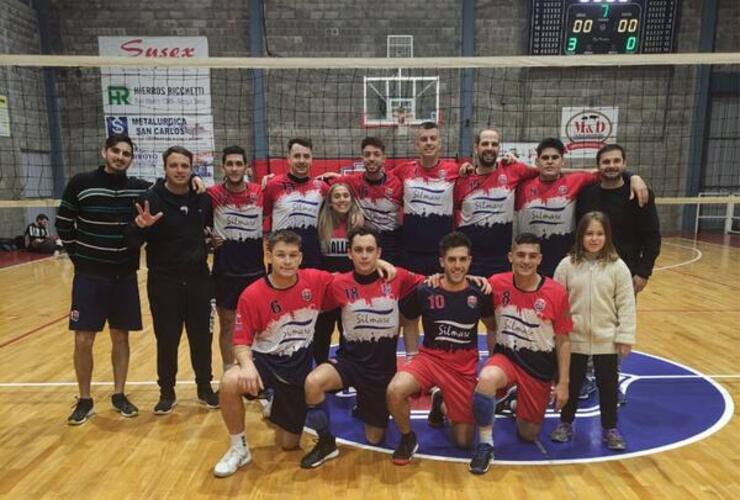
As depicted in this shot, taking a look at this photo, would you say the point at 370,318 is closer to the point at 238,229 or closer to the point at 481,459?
the point at 481,459

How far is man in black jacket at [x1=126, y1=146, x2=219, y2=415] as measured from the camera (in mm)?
3891

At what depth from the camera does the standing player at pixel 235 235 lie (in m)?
4.18

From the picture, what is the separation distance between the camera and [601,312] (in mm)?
3484

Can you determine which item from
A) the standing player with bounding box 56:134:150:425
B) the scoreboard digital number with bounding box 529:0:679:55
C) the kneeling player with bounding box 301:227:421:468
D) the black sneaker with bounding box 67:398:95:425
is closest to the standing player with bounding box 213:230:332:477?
the kneeling player with bounding box 301:227:421:468

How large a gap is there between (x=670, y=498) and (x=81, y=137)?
51.4ft

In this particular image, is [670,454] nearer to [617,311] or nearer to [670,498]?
[670,498]

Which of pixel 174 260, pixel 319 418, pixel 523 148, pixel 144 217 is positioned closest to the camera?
pixel 319 418

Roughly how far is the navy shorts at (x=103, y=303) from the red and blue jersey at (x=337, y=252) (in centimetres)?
144

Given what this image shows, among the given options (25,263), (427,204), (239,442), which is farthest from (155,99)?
(239,442)

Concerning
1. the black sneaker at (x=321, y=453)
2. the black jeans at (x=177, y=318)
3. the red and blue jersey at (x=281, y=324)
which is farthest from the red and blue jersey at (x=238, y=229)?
the black sneaker at (x=321, y=453)

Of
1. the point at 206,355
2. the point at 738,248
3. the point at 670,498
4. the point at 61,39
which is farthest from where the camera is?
the point at 61,39

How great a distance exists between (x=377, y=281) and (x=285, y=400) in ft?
3.11

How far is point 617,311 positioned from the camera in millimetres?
3496

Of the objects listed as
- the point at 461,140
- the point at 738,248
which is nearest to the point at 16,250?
the point at 461,140
